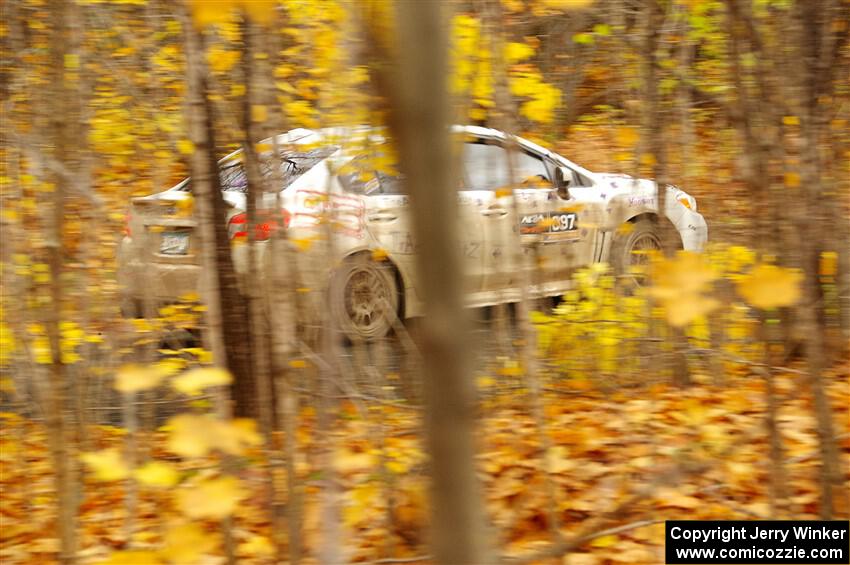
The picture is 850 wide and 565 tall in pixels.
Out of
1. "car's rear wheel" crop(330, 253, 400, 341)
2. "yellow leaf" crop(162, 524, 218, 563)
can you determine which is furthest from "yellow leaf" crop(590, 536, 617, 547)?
"yellow leaf" crop(162, 524, 218, 563)

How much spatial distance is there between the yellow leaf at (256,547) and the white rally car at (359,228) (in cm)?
87

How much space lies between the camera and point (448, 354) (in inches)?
35.5

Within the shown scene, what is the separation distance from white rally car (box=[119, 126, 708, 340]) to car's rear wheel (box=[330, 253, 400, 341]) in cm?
1

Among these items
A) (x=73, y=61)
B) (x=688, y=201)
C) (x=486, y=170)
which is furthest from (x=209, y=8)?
(x=688, y=201)

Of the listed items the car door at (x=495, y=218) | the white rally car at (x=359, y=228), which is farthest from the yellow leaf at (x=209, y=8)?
the car door at (x=495, y=218)

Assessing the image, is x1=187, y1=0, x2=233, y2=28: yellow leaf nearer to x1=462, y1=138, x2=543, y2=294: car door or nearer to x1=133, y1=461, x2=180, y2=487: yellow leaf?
x1=133, y1=461, x2=180, y2=487: yellow leaf

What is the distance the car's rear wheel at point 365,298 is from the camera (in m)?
3.55

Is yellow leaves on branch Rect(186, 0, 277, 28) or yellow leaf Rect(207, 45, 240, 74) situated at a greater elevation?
yellow leaf Rect(207, 45, 240, 74)

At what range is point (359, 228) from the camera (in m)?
3.87

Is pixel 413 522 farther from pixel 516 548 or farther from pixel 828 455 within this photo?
pixel 828 455

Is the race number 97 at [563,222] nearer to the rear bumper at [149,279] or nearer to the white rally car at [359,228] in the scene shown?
the white rally car at [359,228]

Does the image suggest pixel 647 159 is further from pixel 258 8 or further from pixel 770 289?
pixel 258 8

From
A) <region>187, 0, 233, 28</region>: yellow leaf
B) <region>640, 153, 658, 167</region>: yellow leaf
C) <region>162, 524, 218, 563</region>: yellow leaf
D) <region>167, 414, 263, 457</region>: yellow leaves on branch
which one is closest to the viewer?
<region>187, 0, 233, 28</region>: yellow leaf

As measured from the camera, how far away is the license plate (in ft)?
13.9
